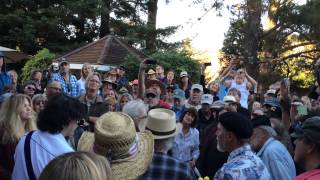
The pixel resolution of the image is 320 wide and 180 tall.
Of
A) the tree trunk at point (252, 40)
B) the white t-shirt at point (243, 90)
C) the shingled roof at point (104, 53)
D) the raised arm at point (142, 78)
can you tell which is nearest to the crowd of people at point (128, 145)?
the raised arm at point (142, 78)

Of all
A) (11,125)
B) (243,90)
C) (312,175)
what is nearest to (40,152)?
(11,125)

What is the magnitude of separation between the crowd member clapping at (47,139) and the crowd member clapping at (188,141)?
3.36 meters

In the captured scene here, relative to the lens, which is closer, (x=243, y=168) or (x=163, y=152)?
(x=163, y=152)

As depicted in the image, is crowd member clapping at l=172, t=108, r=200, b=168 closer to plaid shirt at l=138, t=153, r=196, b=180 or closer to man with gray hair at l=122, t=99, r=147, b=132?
man with gray hair at l=122, t=99, r=147, b=132

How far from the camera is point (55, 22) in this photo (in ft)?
68.8

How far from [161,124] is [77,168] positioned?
1.58m

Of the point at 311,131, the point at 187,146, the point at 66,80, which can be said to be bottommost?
the point at 187,146

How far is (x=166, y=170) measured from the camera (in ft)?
10.3

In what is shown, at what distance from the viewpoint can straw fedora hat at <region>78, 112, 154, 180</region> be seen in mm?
2891

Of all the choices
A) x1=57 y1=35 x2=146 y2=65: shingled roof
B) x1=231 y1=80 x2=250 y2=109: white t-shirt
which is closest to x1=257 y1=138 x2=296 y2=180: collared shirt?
x1=231 y1=80 x2=250 y2=109: white t-shirt

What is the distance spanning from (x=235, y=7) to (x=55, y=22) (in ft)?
27.1

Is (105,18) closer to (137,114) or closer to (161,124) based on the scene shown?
(137,114)

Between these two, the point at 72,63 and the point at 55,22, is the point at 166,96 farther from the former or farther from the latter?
the point at 55,22

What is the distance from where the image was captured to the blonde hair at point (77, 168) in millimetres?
1882
